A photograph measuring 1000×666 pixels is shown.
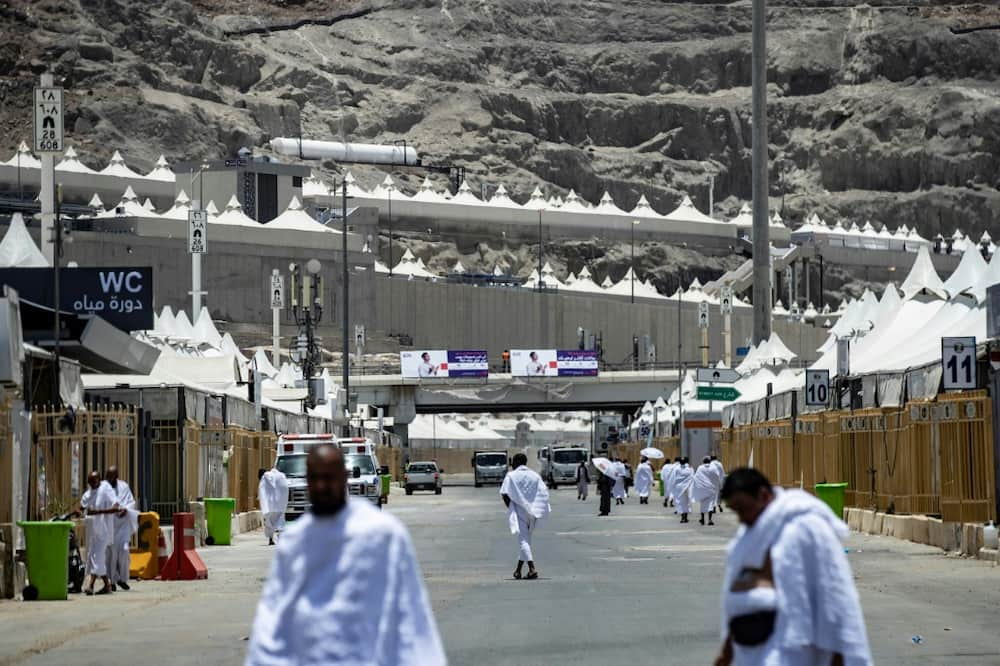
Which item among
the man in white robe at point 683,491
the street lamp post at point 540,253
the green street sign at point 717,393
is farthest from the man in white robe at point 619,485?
the street lamp post at point 540,253

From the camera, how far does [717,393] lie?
43188 mm

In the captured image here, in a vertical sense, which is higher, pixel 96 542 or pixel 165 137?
pixel 165 137

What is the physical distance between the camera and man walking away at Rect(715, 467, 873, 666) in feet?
26.2

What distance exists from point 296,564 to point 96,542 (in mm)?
14806

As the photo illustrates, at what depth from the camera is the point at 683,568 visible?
2434 centimetres

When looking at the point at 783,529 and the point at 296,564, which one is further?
the point at 783,529

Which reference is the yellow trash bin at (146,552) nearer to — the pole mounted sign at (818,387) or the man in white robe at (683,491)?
the pole mounted sign at (818,387)

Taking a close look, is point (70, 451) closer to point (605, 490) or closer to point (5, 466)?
point (5, 466)

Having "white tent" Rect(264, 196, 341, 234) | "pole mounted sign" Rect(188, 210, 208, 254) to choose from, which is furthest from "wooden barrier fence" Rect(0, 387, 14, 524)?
"white tent" Rect(264, 196, 341, 234)

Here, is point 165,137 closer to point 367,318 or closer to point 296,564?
point 367,318

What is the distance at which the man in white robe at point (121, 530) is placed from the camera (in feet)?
71.7

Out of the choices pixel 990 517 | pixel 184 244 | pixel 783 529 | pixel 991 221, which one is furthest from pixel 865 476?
pixel 991 221

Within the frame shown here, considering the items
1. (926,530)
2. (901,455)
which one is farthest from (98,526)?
(901,455)

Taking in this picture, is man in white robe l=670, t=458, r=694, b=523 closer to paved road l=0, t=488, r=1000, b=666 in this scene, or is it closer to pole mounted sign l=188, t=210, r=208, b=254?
paved road l=0, t=488, r=1000, b=666
